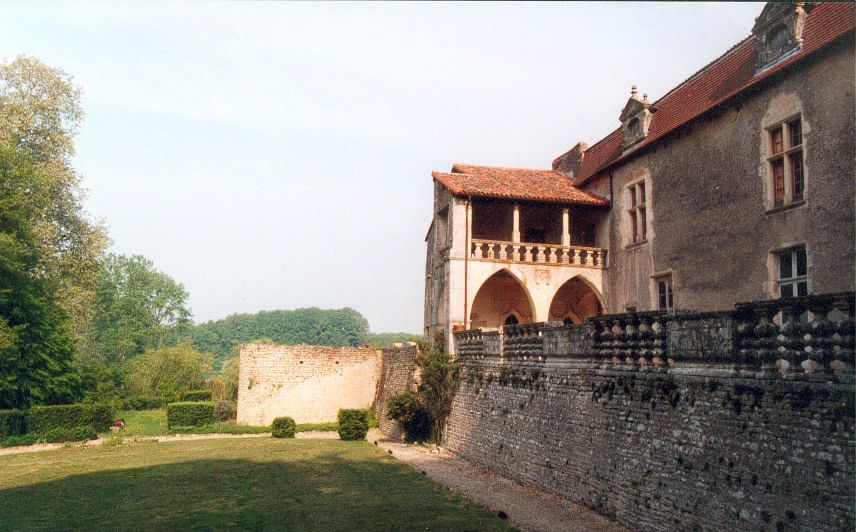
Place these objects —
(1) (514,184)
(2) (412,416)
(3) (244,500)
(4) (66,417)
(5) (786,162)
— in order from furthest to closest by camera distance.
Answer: (4) (66,417) → (1) (514,184) → (2) (412,416) → (5) (786,162) → (3) (244,500)

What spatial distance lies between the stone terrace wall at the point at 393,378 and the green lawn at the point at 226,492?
11.0 feet

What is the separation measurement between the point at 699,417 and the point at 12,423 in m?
25.7

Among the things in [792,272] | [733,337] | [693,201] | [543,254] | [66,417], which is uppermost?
[693,201]

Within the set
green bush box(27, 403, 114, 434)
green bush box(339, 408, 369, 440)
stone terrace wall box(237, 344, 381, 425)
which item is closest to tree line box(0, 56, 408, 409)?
green bush box(27, 403, 114, 434)

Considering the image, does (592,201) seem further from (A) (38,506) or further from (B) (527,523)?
(A) (38,506)

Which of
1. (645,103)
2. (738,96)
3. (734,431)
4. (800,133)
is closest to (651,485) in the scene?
(734,431)

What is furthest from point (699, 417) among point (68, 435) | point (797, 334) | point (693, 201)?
point (68, 435)

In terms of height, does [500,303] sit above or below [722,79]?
below

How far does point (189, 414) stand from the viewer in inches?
1078

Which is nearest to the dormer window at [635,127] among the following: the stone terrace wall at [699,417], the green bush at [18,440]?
the stone terrace wall at [699,417]

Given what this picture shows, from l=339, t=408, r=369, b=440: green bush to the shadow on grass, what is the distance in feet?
22.9

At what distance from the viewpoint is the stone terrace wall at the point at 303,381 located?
28.6 meters

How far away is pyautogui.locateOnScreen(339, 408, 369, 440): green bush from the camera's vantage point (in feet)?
81.2

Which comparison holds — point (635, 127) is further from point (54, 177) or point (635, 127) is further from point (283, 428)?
point (54, 177)
